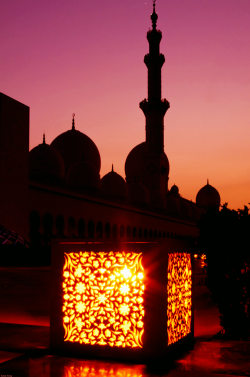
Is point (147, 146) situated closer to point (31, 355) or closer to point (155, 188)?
point (155, 188)

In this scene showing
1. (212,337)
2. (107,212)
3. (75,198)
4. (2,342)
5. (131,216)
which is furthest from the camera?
(131,216)

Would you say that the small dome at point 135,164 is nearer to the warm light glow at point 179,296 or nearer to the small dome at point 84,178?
the small dome at point 84,178

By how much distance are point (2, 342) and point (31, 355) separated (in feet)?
1.65

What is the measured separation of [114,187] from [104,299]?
26088mm

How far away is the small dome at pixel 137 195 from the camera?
31.1 meters

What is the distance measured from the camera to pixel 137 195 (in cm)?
3114

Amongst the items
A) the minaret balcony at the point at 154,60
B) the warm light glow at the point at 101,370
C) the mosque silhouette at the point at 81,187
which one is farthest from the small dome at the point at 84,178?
the warm light glow at the point at 101,370

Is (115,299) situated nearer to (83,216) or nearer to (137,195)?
(83,216)

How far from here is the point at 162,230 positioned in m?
33.0

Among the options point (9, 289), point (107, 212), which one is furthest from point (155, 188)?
point (9, 289)

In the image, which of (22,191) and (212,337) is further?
(22,191)

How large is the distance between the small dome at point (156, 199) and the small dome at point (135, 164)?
535 cm

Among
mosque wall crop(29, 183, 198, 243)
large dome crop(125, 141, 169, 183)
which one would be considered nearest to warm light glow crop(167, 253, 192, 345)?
mosque wall crop(29, 183, 198, 243)

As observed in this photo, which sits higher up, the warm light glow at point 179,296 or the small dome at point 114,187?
the small dome at point 114,187
